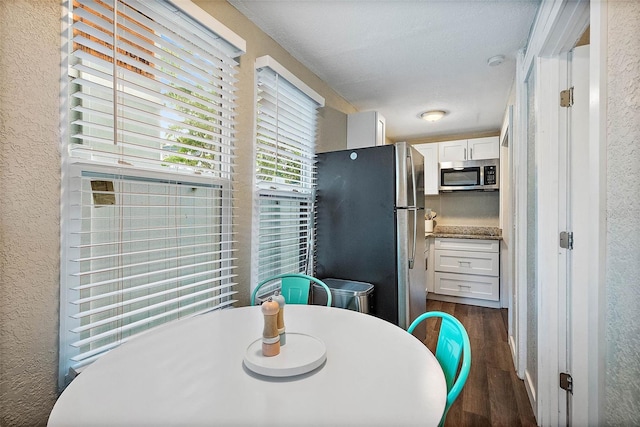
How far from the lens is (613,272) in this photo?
0.83 metres

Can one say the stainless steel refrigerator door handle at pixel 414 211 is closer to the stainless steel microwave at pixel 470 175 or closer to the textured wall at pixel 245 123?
the textured wall at pixel 245 123

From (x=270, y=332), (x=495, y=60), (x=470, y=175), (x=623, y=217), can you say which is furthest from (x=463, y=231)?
(x=270, y=332)

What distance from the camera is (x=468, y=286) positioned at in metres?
3.87

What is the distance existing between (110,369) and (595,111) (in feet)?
5.40

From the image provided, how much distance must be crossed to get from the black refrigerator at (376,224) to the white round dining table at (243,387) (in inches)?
44.0

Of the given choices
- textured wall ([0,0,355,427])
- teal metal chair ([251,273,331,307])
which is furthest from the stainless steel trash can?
textured wall ([0,0,355,427])

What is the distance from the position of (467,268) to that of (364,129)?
88.6 inches

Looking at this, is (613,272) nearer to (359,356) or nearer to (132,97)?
(359,356)

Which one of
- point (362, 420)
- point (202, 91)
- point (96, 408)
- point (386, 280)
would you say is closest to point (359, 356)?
point (362, 420)

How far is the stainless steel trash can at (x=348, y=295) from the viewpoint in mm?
2088

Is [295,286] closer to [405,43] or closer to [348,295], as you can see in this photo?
[348,295]

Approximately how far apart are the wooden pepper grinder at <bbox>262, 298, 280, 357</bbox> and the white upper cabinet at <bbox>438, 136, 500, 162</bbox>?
13.0 feet

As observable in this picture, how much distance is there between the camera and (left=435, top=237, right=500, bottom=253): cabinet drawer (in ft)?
12.2

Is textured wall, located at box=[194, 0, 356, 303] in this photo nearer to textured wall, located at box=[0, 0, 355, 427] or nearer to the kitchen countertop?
textured wall, located at box=[0, 0, 355, 427]
